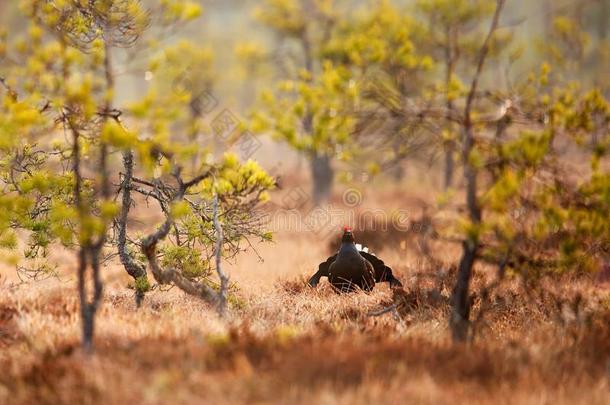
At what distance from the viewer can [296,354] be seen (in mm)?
4148

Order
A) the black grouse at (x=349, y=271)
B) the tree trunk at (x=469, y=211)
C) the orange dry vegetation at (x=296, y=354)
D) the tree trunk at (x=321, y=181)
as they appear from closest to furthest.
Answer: the orange dry vegetation at (x=296, y=354) → the tree trunk at (x=469, y=211) → the black grouse at (x=349, y=271) → the tree trunk at (x=321, y=181)

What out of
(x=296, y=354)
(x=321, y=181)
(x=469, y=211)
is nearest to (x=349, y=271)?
(x=469, y=211)

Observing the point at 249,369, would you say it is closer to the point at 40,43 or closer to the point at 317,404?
the point at 317,404

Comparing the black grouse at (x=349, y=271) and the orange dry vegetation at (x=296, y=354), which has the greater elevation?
the black grouse at (x=349, y=271)

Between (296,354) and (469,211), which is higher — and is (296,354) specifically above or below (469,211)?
below

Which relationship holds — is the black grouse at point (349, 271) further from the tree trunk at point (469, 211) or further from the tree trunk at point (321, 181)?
the tree trunk at point (321, 181)

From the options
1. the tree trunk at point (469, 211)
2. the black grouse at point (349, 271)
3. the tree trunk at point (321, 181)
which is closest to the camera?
the tree trunk at point (469, 211)

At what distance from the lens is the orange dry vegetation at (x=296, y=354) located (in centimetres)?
373

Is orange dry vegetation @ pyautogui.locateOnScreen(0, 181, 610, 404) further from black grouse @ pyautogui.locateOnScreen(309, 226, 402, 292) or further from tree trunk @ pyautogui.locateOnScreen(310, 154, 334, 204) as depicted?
tree trunk @ pyautogui.locateOnScreen(310, 154, 334, 204)

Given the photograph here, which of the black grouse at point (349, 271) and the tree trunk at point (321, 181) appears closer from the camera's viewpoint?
the black grouse at point (349, 271)

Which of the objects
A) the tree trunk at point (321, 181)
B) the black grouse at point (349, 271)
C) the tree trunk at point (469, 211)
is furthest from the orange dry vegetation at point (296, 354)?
the tree trunk at point (321, 181)

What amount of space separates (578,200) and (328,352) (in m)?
2.28

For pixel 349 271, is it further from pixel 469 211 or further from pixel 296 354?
pixel 296 354

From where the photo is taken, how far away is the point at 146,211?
21.5m
